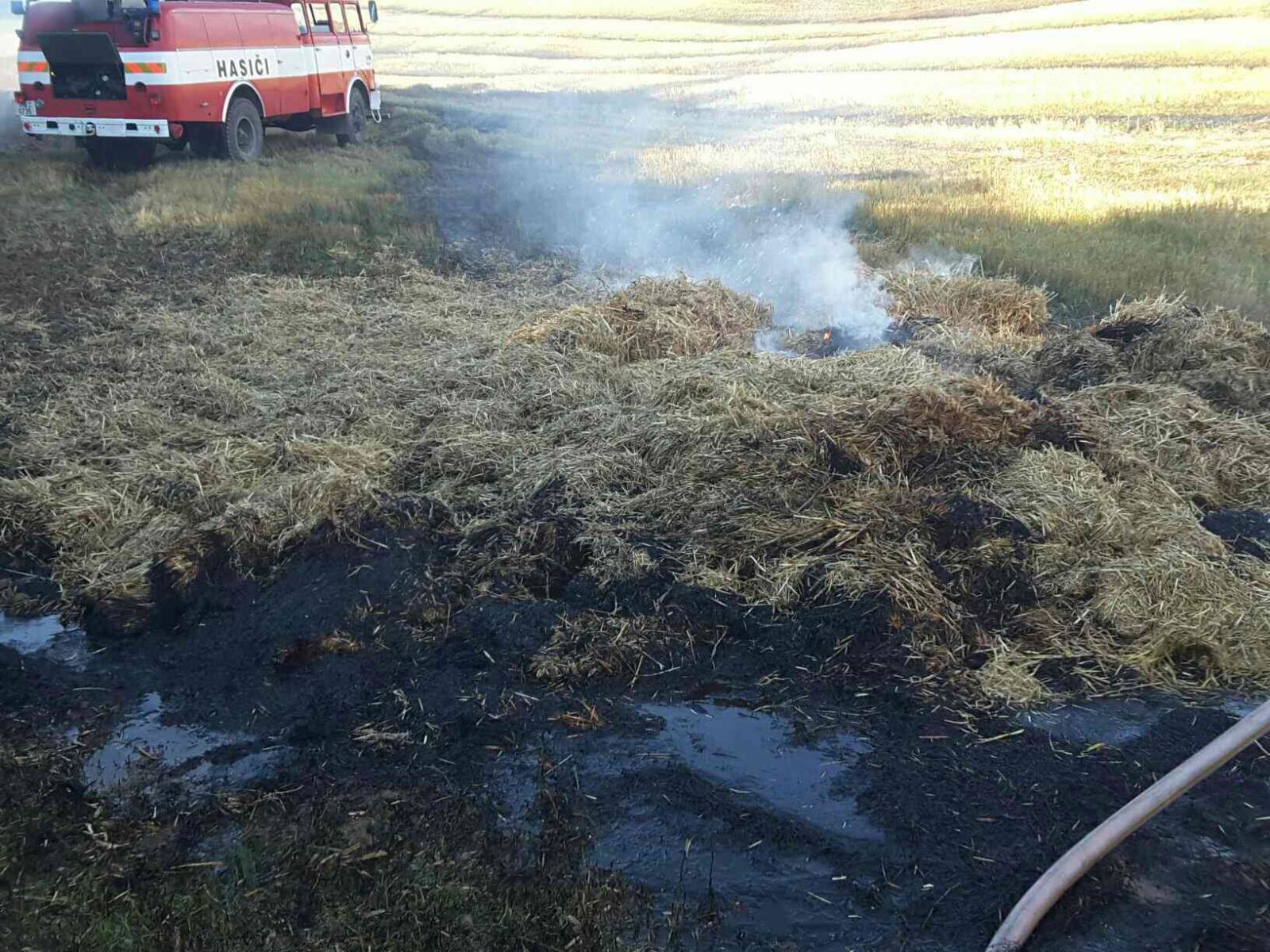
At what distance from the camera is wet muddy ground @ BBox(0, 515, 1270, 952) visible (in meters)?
2.97

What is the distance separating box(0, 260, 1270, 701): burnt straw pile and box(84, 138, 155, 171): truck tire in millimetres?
7924

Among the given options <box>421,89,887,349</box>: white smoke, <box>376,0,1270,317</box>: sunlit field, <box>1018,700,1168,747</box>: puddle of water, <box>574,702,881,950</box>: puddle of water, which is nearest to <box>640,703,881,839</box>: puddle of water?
<box>574,702,881,950</box>: puddle of water

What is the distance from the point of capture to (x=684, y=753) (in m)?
3.63

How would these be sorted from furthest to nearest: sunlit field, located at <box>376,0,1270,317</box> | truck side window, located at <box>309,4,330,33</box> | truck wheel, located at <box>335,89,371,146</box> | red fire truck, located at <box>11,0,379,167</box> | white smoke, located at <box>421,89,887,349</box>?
truck wheel, located at <box>335,89,371,146</box> < truck side window, located at <box>309,4,330,33</box> < red fire truck, located at <box>11,0,379,167</box> < sunlit field, located at <box>376,0,1270,317</box> < white smoke, located at <box>421,89,887,349</box>

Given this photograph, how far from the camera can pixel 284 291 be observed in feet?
30.1

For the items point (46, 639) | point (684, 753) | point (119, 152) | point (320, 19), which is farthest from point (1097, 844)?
point (320, 19)

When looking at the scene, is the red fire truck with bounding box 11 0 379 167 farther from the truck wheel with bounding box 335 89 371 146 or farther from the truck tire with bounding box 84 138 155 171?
the truck wheel with bounding box 335 89 371 146

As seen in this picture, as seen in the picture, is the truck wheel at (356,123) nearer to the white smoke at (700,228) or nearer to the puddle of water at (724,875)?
the white smoke at (700,228)

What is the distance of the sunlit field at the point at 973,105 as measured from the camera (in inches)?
414

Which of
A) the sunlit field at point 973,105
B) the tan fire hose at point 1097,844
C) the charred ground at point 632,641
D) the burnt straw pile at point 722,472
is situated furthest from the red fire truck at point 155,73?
the tan fire hose at point 1097,844

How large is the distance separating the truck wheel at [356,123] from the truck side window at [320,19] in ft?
4.27

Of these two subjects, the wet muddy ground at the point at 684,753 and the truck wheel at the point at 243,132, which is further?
the truck wheel at the point at 243,132

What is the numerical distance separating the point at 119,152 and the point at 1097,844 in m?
15.6

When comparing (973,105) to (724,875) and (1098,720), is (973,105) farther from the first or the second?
Answer: (724,875)
